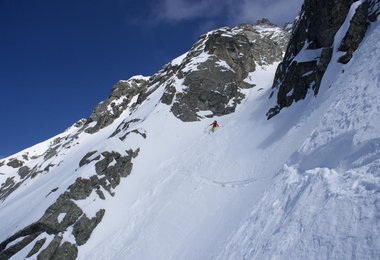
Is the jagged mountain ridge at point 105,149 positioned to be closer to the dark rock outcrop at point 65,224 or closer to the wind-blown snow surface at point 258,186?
the dark rock outcrop at point 65,224

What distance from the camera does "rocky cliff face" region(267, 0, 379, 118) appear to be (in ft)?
76.0

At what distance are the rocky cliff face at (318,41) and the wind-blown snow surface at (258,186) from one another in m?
1.32

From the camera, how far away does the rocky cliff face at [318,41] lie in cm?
2317

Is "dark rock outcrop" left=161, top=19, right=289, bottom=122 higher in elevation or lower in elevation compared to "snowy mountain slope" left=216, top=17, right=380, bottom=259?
higher

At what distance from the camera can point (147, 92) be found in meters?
62.6

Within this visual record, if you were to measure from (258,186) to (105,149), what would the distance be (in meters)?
19.8

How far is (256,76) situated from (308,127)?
39031 mm

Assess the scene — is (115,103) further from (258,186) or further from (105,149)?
(258,186)

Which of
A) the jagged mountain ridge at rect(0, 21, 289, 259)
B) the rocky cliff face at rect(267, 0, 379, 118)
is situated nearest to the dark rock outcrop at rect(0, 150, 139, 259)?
the jagged mountain ridge at rect(0, 21, 289, 259)

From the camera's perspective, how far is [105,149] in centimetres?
3453

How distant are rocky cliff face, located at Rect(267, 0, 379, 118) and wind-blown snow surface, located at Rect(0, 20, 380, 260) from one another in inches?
52.0

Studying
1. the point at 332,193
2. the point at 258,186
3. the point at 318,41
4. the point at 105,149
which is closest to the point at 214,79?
the point at 318,41

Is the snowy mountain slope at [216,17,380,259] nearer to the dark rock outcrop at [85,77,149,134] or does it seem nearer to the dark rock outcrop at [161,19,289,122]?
the dark rock outcrop at [161,19,289,122]

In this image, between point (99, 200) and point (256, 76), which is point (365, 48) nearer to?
point (99, 200)
